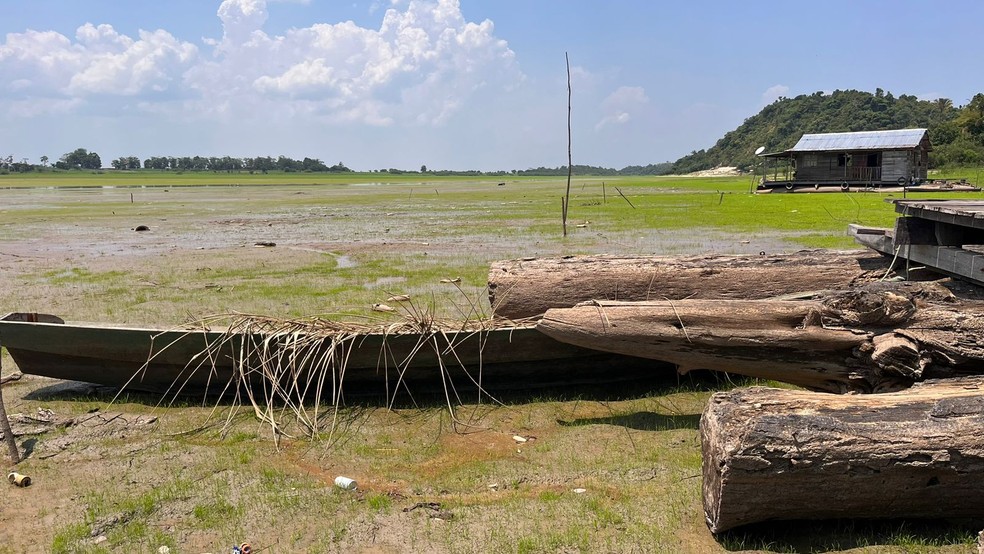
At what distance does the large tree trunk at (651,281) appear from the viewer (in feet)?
22.1

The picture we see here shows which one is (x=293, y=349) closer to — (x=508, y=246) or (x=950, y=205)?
(x=950, y=205)

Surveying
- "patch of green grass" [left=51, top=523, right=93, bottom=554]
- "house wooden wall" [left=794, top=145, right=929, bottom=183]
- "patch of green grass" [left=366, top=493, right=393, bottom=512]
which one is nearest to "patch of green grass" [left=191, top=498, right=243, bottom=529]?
"patch of green grass" [left=51, top=523, right=93, bottom=554]

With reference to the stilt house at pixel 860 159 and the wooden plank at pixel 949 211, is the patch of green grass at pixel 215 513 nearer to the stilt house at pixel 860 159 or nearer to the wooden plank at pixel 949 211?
the wooden plank at pixel 949 211

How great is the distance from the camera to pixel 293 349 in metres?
5.94

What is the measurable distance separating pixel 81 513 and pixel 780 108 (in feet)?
466

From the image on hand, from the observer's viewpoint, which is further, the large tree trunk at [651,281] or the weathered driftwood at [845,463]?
the large tree trunk at [651,281]

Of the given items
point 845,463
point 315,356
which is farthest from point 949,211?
point 315,356

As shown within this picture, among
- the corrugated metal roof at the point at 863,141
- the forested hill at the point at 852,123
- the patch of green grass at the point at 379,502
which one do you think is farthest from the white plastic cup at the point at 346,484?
the forested hill at the point at 852,123

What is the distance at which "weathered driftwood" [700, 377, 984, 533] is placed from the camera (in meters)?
3.50

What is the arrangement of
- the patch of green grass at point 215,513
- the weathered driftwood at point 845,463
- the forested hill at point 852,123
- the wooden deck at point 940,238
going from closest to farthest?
the weathered driftwood at point 845,463 → the patch of green grass at point 215,513 → the wooden deck at point 940,238 → the forested hill at point 852,123

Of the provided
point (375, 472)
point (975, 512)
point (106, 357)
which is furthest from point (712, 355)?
point (106, 357)

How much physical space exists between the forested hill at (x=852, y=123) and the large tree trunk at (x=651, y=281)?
2310 inches

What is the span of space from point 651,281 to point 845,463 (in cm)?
344

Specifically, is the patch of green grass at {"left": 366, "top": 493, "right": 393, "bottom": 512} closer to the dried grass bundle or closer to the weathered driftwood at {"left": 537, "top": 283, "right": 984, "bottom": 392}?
the dried grass bundle
